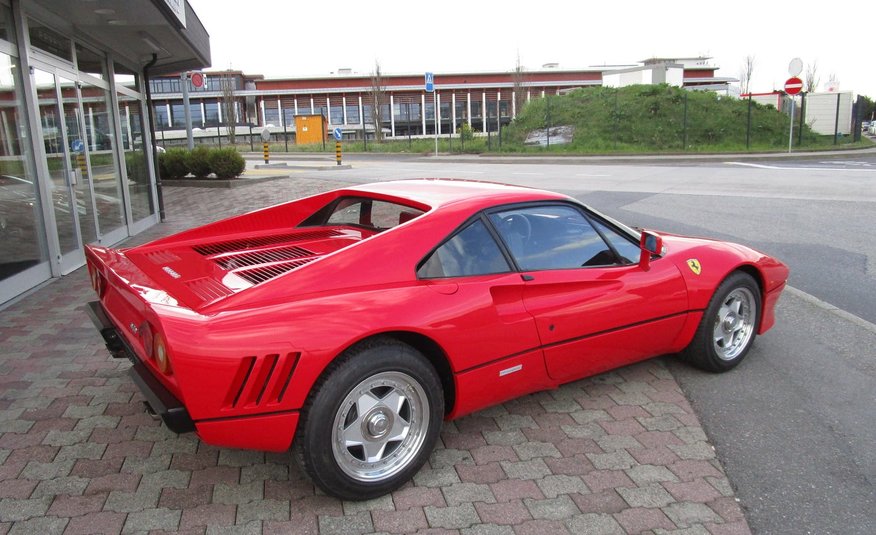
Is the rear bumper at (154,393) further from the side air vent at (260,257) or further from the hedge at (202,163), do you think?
the hedge at (202,163)

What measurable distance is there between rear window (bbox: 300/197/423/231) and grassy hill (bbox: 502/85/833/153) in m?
27.0

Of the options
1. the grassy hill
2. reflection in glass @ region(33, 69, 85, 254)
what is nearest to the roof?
reflection in glass @ region(33, 69, 85, 254)

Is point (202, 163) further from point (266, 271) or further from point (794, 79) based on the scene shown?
point (794, 79)

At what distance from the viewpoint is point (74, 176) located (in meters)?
7.90

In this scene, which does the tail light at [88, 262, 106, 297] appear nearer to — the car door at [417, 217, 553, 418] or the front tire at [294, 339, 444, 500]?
the front tire at [294, 339, 444, 500]

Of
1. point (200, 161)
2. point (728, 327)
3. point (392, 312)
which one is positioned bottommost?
point (728, 327)

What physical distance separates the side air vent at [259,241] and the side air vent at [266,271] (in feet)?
1.92

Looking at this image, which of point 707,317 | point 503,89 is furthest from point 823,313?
point 503,89

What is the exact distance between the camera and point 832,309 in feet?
17.8

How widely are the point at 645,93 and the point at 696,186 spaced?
2014cm

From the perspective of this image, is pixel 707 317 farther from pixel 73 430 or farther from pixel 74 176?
pixel 74 176

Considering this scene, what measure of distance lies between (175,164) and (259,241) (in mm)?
15440

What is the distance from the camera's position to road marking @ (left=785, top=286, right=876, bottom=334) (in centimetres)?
501

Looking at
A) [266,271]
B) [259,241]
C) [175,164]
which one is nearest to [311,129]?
[175,164]
